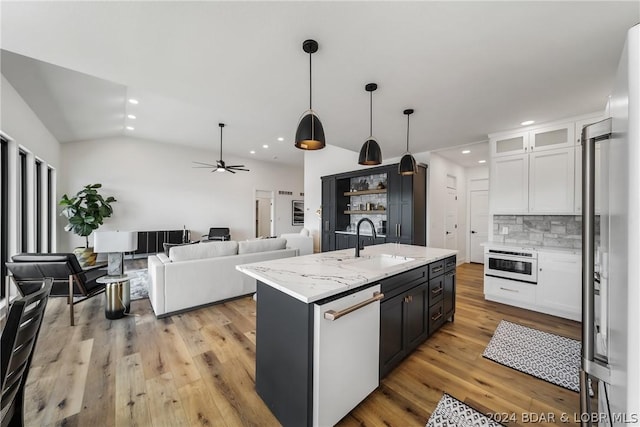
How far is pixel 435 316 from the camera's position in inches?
104

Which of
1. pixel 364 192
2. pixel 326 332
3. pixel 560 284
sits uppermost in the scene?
pixel 364 192

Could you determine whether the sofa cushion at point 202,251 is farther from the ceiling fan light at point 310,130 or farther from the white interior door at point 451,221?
the white interior door at point 451,221

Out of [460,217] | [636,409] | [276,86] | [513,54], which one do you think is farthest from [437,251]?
[460,217]

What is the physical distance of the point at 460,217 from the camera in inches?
259

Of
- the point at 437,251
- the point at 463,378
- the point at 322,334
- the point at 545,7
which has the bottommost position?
the point at 463,378

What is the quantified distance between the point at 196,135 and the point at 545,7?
7.12 metres

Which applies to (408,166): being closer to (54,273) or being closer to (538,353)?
(538,353)

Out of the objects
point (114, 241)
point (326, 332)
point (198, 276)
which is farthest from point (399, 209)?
point (114, 241)

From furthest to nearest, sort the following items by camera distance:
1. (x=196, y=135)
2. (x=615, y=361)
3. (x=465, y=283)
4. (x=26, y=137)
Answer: (x=196, y=135)
(x=465, y=283)
(x=26, y=137)
(x=615, y=361)

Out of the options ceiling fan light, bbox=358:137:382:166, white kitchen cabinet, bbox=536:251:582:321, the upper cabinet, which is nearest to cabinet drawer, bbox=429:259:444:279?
ceiling fan light, bbox=358:137:382:166

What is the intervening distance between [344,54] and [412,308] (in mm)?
2323

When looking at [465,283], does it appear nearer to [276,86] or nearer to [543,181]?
[543,181]

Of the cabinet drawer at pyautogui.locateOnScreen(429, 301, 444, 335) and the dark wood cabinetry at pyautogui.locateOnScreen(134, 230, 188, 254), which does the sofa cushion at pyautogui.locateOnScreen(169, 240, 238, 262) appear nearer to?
the cabinet drawer at pyautogui.locateOnScreen(429, 301, 444, 335)

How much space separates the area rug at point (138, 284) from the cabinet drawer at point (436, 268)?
416cm
